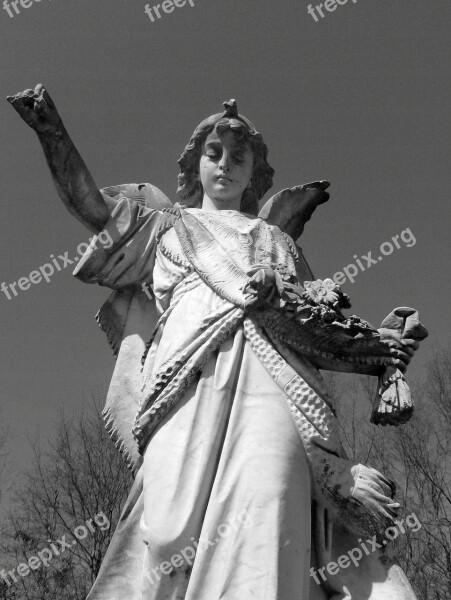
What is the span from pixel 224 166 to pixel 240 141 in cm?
24

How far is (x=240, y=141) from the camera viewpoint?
224 inches

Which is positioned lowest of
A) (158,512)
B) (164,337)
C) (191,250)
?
(158,512)

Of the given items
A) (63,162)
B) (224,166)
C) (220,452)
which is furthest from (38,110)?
(220,452)

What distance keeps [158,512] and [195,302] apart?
4.48 ft

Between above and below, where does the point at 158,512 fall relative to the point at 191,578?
above

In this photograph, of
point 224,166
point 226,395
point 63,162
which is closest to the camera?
point 226,395

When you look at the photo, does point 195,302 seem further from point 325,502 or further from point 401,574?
point 401,574

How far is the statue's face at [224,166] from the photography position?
222 inches

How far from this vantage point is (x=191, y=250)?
509 cm

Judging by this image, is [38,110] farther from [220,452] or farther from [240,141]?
[220,452]

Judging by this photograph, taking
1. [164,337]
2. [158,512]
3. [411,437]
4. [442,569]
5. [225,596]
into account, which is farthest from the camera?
[411,437]

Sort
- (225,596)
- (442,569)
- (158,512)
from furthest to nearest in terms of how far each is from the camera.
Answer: (442,569)
(158,512)
(225,596)

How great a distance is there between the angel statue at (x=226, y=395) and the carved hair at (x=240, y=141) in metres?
0.03

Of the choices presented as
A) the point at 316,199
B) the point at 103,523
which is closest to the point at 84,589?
the point at 103,523
